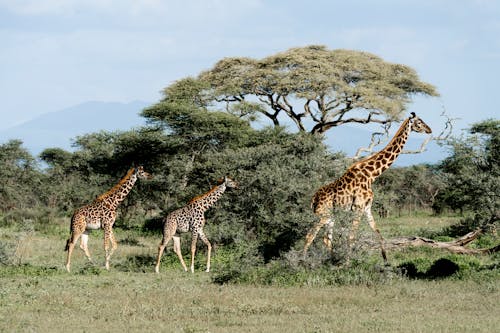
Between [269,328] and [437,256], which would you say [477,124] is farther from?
[269,328]

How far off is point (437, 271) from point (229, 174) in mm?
6527

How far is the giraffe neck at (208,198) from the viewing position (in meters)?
17.1

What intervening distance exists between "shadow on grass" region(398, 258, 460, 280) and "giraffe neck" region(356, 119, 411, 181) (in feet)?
7.03

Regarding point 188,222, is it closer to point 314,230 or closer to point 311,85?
point 314,230

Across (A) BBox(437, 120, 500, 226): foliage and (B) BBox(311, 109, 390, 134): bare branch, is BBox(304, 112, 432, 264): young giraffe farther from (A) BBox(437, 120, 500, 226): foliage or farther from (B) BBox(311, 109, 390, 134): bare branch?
(B) BBox(311, 109, 390, 134): bare branch

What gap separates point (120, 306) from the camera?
445 inches

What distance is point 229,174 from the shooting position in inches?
770

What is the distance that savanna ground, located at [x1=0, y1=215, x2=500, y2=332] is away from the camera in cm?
989

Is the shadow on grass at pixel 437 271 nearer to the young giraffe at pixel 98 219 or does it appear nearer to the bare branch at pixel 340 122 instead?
the young giraffe at pixel 98 219

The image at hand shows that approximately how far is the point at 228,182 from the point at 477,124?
1687 centimetres

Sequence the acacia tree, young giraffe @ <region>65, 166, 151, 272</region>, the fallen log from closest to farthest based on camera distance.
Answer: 1. the fallen log
2. young giraffe @ <region>65, 166, 151, 272</region>
3. the acacia tree

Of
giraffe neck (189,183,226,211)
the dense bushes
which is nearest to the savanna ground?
the dense bushes

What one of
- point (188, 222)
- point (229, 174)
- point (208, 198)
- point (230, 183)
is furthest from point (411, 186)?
point (188, 222)

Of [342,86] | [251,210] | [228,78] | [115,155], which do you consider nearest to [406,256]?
[251,210]
